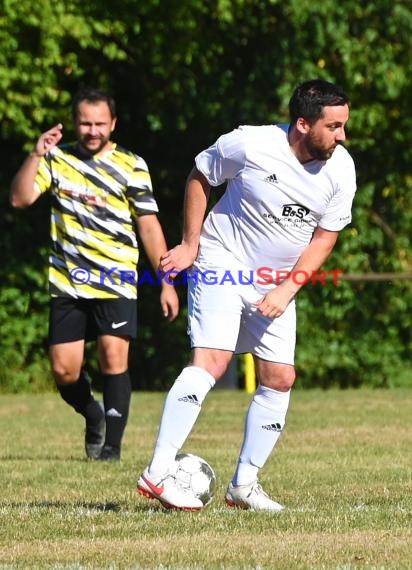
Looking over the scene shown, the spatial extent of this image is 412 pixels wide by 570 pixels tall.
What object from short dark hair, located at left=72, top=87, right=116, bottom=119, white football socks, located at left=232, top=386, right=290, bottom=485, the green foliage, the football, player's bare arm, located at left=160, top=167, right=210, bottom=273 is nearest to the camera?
the football

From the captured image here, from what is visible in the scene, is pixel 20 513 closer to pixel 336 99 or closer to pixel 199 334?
pixel 199 334

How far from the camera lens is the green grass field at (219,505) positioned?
5129mm

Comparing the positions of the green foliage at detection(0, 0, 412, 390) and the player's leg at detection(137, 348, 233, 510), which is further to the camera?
the green foliage at detection(0, 0, 412, 390)

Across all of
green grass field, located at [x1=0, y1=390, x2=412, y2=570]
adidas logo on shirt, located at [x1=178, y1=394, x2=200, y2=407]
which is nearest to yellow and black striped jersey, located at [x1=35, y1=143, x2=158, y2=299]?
green grass field, located at [x1=0, y1=390, x2=412, y2=570]

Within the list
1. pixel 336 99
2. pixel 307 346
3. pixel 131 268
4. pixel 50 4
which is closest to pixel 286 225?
pixel 336 99

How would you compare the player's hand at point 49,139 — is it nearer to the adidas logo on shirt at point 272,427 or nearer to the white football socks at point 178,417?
the white football socks at point 178,417

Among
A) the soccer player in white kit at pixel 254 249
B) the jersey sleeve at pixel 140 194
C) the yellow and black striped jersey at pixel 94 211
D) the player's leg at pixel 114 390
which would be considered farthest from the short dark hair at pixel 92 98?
the soccer player in white kit at pixel 254 249

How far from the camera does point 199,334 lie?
247 inches

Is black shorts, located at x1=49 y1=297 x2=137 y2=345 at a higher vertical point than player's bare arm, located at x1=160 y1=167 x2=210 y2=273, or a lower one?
lower

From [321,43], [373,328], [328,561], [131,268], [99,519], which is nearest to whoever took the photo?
[328,561]

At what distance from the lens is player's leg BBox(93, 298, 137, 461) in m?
8.75

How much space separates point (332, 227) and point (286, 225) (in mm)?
205

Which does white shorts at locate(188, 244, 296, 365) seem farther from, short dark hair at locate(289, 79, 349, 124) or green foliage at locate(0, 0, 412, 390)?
green foliage at locate(0, 0, 412, 390)

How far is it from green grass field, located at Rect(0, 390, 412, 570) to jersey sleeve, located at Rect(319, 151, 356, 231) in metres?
1.27
